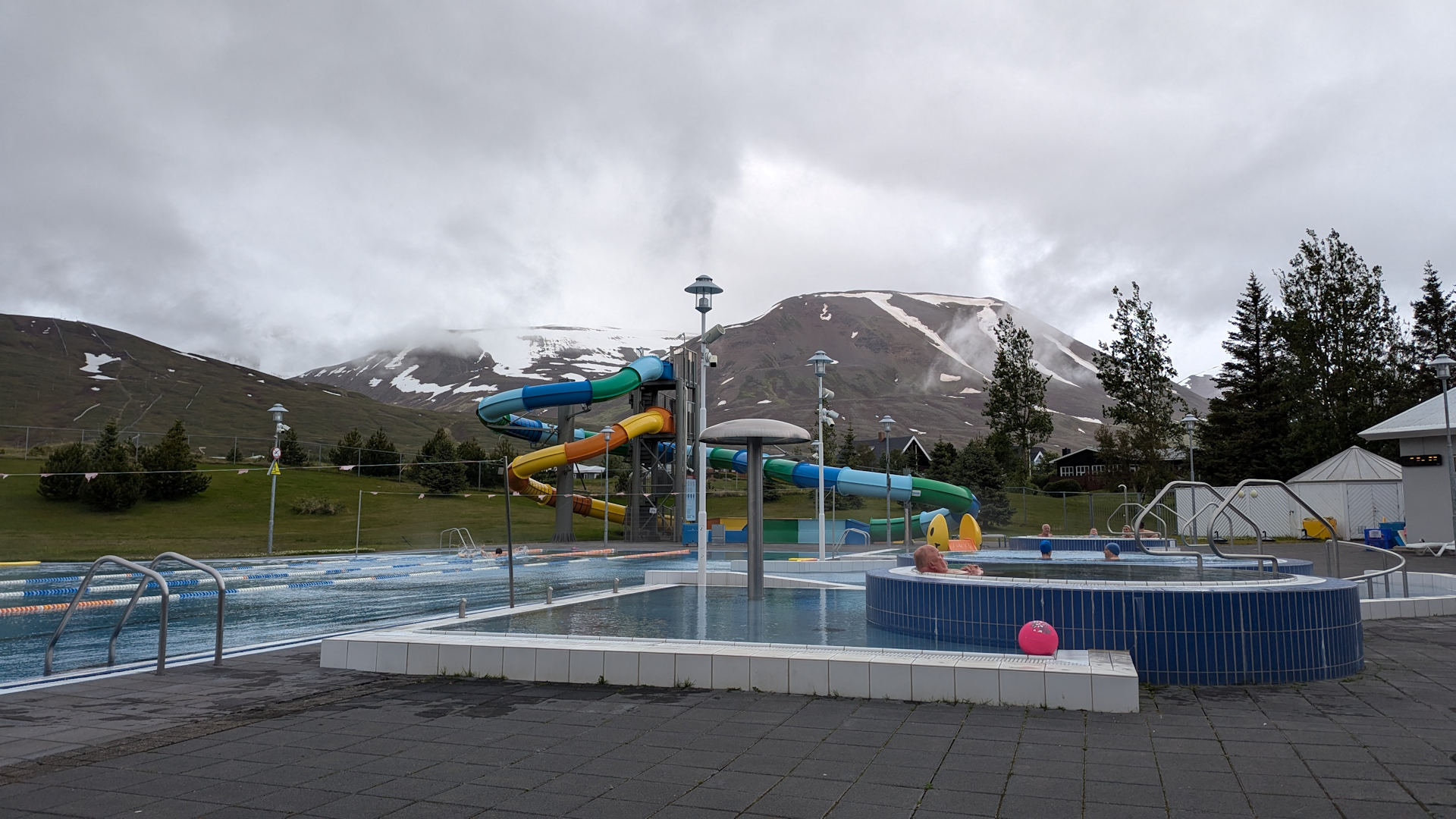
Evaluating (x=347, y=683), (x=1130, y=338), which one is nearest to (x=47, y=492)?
(x=347, y=683)

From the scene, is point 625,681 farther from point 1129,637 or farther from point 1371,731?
point 1371,731

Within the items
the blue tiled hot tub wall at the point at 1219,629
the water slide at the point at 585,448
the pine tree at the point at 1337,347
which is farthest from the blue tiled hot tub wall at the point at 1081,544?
the pine tree at the point at 1337,347

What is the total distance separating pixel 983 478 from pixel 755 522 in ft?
112

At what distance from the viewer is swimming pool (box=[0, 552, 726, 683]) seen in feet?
29.2

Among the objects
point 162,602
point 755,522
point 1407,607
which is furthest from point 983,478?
point 162,602

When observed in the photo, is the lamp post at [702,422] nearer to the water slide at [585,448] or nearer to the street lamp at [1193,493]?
the street lamp at [1193,493]

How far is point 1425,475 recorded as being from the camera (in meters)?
25.8

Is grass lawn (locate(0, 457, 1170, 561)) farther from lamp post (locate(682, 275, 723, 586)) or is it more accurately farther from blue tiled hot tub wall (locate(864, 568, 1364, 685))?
blue tiled hot tub wall (locate(864, 568, 1364, 685))

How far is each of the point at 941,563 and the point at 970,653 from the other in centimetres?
277

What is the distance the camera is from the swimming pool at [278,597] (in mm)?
8906

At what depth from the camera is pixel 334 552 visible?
84.1 ft

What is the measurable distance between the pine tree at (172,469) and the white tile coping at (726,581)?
28046mm

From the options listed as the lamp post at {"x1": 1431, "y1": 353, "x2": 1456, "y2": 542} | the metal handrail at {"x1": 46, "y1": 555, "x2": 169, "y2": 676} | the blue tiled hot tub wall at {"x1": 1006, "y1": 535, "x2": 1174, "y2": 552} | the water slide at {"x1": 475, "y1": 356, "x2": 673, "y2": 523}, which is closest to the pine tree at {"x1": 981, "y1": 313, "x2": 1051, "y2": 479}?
the water slide at {"x1": 475, "y1": 356, "x2": 673, "y2": 523}

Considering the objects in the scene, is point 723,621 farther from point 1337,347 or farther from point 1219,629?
point 1337,347
